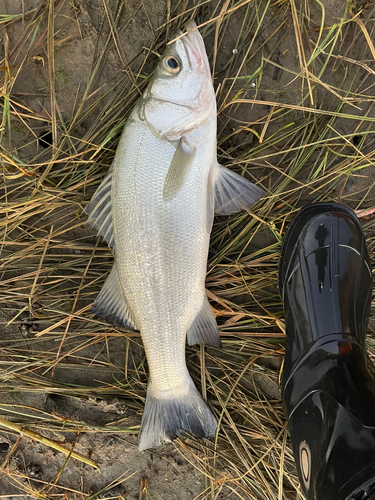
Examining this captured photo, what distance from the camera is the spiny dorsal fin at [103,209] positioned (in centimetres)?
195

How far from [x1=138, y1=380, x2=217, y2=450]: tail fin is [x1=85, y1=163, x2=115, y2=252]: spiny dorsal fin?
1057 mm

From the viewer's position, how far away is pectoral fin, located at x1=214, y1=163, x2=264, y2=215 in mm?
2000

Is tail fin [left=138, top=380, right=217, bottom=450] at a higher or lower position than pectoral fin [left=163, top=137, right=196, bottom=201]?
lower

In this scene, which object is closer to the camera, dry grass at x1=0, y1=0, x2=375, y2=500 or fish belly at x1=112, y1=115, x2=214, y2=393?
fish belly at x1=112, y1=115, x2=214, y2=393

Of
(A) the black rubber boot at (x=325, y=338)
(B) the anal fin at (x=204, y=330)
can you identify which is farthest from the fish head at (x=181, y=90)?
(B) the anal fin at (x=204, y=330)

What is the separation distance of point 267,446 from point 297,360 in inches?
26.1

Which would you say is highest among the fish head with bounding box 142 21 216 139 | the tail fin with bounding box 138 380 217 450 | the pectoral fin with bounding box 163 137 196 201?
the fish head with bounding box 142 21 216 139

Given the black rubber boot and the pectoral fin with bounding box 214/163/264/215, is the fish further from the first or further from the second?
the black rubber boot

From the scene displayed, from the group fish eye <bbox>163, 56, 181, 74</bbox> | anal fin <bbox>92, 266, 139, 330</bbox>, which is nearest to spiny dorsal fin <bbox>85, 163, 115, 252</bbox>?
anal fin <bbox>92, 266, 139, 330</bbox>

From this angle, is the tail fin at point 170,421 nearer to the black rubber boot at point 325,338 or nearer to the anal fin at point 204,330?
the anal fin at point 204,330

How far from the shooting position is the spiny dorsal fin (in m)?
1.95

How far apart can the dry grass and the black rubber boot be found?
0.63 feet

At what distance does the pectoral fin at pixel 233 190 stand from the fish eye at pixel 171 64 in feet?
1.87

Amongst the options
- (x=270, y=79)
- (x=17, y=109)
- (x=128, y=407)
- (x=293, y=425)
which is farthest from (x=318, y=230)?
(x=17, y=109)
